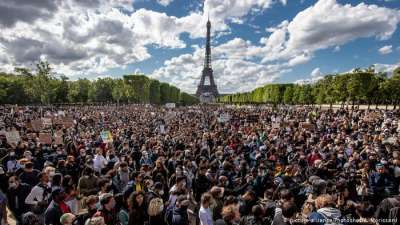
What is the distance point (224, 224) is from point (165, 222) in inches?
45.1

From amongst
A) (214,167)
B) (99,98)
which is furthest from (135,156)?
(99,98)

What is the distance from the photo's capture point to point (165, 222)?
16.5 ft

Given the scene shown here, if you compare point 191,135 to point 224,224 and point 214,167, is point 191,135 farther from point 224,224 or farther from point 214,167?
point 224,224

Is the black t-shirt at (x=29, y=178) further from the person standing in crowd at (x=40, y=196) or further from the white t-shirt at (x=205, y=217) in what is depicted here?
the white t-shirt at (x=205, y=217)

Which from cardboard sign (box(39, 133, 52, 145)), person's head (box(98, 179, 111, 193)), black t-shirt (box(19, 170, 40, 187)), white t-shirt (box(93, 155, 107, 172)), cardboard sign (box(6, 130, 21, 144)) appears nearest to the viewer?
person's head (box(98, 179, 111, 193))

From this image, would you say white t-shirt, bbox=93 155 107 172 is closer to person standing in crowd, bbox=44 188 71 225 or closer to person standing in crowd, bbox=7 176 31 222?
person standing in crowd, bbox=7 176 31 222

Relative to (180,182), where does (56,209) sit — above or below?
below

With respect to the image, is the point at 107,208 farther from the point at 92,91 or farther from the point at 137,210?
the point at 92,91

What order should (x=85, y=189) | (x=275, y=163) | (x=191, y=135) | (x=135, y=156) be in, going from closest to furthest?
(x=85, y=189) < (x=275, y=163) < (x=135, y=156) < (x=191, y=135)

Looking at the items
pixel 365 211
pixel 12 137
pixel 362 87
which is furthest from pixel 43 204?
pixel 362 87

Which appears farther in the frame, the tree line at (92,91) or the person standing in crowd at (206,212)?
the tree line at (92,91)

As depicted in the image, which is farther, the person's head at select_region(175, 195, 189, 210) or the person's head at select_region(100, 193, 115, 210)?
the person's head at select_region(175, 195, 189, 210)

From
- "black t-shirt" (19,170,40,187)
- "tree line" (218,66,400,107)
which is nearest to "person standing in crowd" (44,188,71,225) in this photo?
"black t-shirt" (19,170,40,187)

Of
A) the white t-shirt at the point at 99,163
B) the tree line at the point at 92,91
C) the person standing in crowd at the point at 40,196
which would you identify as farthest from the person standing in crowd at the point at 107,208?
the tree line at the point at 92,91
